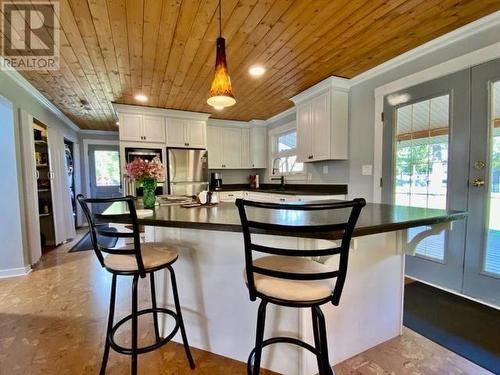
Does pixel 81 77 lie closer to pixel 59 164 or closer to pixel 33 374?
pixel 59 164

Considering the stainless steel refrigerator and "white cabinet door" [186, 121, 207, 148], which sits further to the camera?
"white cabinet door" [186, 121, 207, 148]

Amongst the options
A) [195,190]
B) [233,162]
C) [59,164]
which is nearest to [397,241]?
[195,190]

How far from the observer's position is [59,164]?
13.7ft

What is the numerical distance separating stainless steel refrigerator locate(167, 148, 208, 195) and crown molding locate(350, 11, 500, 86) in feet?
9.09

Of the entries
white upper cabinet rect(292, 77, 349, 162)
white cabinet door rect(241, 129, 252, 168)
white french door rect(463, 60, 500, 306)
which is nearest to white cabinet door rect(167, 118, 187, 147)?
white cabinet door rect(241, 129, 252, 168)

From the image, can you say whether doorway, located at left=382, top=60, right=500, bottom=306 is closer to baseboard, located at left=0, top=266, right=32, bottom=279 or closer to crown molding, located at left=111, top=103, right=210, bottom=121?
crown molding, located at left=111, top=103, right=210, bottom=121

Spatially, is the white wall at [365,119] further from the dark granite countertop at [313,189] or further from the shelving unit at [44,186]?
the shelving unit at [44,186]

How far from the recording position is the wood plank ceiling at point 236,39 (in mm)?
1718

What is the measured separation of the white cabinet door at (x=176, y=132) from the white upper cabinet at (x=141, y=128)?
4.0 inches

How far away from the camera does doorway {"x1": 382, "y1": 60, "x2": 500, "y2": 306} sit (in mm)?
1951

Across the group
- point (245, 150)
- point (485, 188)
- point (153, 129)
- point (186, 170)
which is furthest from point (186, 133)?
point (485, 188)

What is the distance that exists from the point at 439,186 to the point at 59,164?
5387 mm

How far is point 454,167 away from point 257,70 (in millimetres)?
2133

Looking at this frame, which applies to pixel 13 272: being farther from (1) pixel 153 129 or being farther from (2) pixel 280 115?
(2) pixel 280 115
